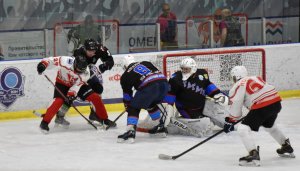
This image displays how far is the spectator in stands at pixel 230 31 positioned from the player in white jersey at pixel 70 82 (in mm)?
2983

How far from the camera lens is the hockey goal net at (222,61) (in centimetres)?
1167

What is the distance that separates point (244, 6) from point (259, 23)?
0.50 metres

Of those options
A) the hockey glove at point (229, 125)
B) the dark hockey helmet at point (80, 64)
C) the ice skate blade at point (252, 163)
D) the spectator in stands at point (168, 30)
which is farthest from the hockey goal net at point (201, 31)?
the ice skate blade at point (252, 163)

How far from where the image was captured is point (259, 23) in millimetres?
12742

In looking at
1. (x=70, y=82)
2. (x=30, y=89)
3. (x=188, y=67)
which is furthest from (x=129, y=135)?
(x=30, y=89)

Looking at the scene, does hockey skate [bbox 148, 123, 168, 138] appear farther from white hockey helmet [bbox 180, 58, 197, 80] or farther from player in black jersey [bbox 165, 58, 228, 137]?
white hockey helmet [bbox 180, 58, 197, 80]

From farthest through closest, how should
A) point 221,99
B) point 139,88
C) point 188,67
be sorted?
point 188,67, point 139,88, point 221,99

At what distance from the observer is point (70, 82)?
983cm

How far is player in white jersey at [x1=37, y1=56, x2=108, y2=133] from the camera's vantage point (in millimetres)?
9625

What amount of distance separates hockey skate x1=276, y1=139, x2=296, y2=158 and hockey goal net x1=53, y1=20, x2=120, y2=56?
3.99 metres

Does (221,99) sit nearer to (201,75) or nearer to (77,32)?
(201,75)

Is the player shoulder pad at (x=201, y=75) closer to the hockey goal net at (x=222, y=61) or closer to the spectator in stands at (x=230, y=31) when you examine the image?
the hockey goal net at (x=222, y=61)

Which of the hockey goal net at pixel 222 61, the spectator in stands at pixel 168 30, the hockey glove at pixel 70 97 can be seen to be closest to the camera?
the hockey glove at pixel 70 97

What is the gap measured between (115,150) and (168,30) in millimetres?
3772
